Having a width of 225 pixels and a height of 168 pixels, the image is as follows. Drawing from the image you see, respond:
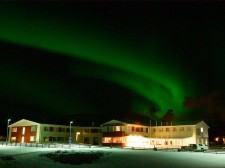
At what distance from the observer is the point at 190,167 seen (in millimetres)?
26906

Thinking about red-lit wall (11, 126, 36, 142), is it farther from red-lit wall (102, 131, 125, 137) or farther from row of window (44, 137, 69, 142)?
red-lit wall (102, 131, 125, 137)

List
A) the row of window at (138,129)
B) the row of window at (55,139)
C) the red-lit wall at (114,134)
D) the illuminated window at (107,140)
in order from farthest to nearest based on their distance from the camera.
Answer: the illuminated window at (107,140), the row of window at (138,129), the row of window at (55,139), the red-lit wall at (114,134)

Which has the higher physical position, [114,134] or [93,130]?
[93,130]

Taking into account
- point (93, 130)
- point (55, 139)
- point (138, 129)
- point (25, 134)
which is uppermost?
point (138, 129)

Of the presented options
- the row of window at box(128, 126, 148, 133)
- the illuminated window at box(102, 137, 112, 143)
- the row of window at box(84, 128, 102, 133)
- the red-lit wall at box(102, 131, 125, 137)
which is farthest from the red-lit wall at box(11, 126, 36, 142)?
the row of window at box(128, 126, 148, 133)

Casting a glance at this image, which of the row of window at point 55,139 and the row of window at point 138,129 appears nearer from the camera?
the row of window at point 55,139

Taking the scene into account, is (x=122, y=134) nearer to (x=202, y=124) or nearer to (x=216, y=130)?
(x=202, y=124)

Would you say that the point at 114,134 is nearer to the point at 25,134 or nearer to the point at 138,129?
the point at 138,129

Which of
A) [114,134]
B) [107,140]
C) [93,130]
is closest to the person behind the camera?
[114,134]

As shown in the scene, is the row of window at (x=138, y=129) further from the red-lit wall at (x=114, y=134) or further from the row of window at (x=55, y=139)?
the row of window at (x=55, y=139)

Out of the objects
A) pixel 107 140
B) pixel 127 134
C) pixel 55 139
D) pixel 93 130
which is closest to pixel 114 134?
pixel 107 140

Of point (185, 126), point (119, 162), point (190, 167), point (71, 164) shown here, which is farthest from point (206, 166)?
point (185, 126)

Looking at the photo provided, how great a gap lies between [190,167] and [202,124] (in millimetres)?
40923

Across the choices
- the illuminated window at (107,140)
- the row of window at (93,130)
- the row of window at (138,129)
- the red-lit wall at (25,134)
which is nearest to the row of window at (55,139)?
the red-lit wall at (25,134)
